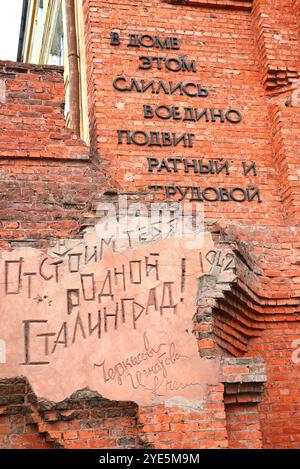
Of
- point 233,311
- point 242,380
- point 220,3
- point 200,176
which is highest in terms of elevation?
point 220,3

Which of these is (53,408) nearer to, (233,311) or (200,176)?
(233,311)

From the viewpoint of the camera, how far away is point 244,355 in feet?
20.5

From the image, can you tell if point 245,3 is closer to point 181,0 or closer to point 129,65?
point 181,0

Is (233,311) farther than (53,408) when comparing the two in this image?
Yes

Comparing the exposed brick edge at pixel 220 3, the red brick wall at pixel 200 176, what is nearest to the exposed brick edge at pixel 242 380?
the red brick wall at pixel 200 176

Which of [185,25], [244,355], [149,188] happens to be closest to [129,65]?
[185,25]

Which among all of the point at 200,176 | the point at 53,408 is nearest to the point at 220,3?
the point at 200,176

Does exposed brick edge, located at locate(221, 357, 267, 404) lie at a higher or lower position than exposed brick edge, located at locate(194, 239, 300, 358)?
lower
